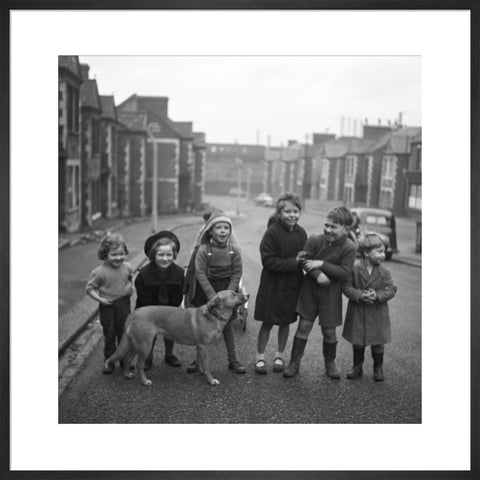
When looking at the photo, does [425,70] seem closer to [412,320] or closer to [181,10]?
[181,10]

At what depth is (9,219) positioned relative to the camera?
405cm

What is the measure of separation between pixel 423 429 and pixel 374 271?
1521 millimetres

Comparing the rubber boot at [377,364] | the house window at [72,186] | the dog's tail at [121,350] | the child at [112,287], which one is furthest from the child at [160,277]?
the house window at [72,186]

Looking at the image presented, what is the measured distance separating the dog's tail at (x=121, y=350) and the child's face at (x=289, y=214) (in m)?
1.80

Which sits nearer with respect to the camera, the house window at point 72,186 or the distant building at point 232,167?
the house window at point 72,186

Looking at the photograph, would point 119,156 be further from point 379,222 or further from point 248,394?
point 248,394

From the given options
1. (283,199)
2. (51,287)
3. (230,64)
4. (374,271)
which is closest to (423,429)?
(374,271)

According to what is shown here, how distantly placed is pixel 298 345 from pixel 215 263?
114cm

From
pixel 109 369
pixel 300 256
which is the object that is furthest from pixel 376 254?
pixel 109 369

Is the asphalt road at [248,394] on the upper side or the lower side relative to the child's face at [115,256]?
lower

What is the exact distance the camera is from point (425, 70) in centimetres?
434

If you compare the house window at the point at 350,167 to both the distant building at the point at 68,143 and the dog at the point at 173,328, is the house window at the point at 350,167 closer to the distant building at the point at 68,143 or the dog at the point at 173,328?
the distant building at the point at 68,143

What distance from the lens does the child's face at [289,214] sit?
523cm

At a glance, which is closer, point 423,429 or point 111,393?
point 423,429
